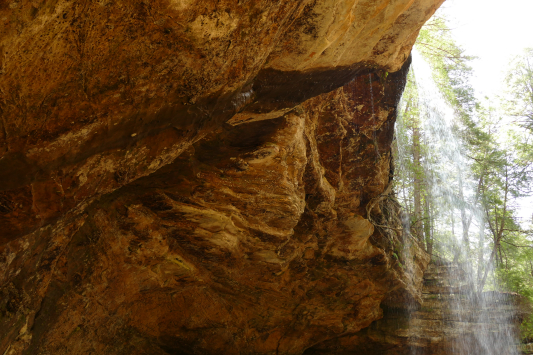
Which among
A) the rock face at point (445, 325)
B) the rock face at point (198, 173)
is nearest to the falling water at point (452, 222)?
the rock face at point (445, 325)

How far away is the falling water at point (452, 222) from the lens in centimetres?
1041

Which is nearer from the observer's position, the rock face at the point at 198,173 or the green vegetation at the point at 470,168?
the rock face at the point at 198,173

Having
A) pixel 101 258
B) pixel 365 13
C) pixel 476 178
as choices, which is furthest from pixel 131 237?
pixel 476 178

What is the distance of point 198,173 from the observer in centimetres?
508

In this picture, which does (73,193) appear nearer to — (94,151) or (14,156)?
(94,151)

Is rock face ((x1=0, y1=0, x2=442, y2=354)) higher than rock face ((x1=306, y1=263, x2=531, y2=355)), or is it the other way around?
rock face ((x1=0, y1=0, x2=442, y2=354))

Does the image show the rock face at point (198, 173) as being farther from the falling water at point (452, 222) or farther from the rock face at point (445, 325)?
the falling water at point (452, 222)

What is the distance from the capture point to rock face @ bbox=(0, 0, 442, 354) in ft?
8.09

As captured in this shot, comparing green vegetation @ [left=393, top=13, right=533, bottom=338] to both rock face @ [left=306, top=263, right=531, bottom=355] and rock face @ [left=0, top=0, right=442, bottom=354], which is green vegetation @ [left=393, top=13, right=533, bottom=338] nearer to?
rock face @ [left=306, top=263, right=531, bottom=355]

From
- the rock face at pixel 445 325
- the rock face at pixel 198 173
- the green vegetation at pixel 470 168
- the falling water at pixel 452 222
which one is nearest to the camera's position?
the rock face at pixel 198 173

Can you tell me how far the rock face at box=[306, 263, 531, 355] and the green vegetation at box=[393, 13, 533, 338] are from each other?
1.30 m

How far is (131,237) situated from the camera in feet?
17.6

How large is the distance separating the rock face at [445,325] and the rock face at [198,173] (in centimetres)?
66

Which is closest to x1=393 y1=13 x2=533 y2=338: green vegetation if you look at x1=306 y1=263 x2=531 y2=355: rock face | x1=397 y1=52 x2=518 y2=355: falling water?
x1=397 y1=52 x2=518 y2=355: falling water
